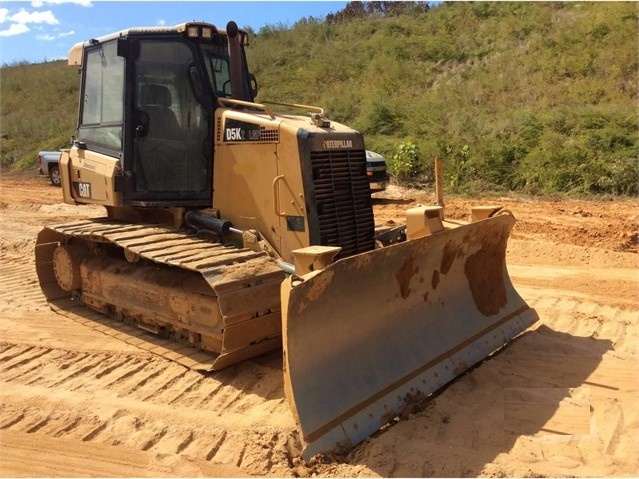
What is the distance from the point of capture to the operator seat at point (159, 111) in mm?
5695

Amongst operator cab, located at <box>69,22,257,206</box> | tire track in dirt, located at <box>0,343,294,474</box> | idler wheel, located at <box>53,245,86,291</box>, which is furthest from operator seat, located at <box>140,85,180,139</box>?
tire track in dirt, located at <box>0,343,294,474</box>

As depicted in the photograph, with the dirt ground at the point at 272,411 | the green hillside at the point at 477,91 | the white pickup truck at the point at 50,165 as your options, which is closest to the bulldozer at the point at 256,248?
the dirt ground at the point at 272,411

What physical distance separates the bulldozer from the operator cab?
14mm

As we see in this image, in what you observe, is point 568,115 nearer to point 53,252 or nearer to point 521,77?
point 521,77

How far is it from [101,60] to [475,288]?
14.4ft

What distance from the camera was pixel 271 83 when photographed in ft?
88.3

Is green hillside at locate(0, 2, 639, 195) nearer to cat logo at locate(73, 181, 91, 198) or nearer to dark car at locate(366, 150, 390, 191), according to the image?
dark car at locate(366, 150, 390, 191)

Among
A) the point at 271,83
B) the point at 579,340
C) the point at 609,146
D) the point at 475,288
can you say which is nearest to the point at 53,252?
the point at 475,288

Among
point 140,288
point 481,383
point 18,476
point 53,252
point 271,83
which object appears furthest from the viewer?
point 271,83

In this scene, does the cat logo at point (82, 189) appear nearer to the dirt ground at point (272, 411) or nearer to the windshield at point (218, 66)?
the dirt ground at point (272, 411)

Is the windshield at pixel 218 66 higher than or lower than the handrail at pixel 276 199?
higher

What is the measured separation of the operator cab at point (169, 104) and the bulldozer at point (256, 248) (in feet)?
0.04

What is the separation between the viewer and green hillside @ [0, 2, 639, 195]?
44.8 ft

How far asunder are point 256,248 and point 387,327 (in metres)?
1.40
